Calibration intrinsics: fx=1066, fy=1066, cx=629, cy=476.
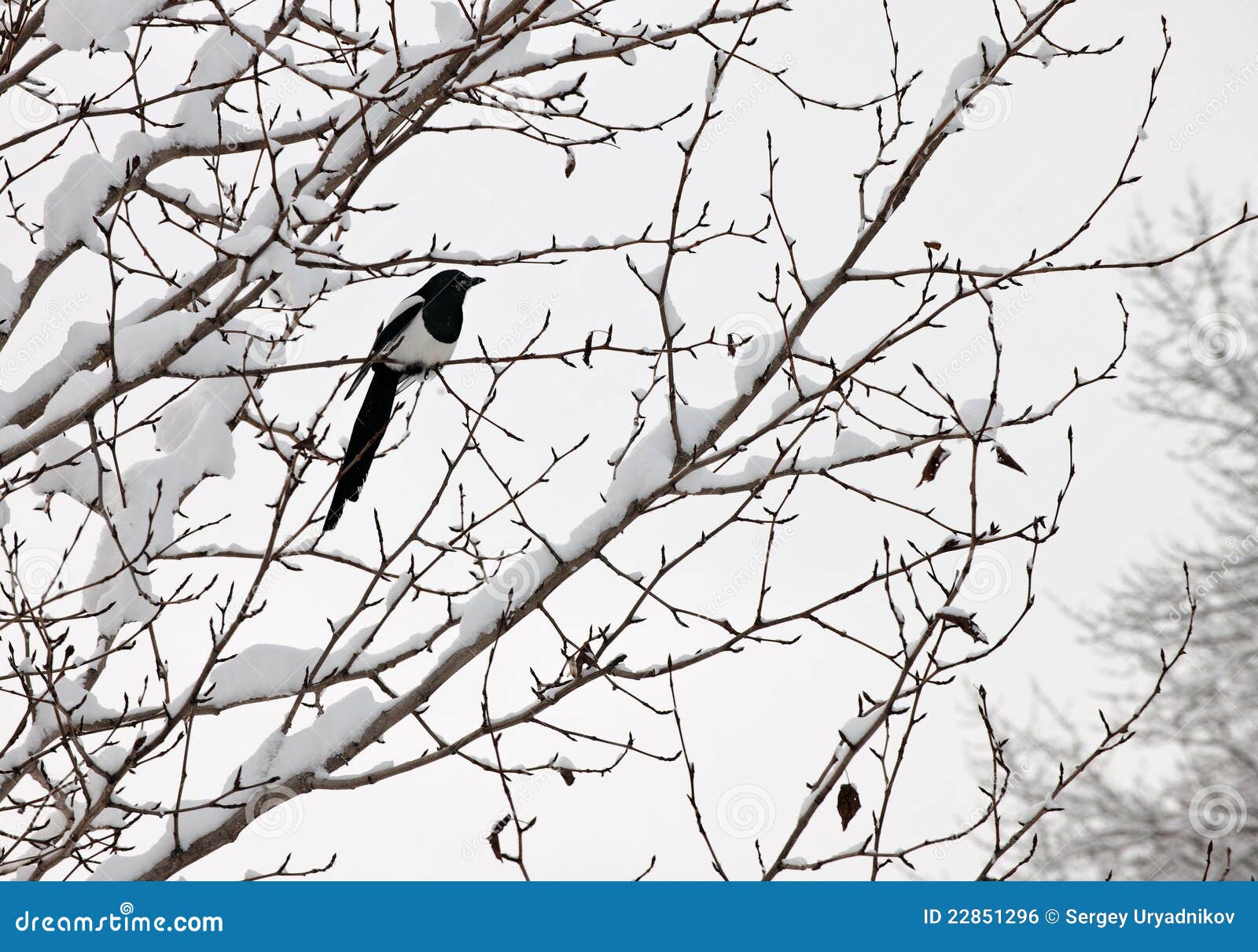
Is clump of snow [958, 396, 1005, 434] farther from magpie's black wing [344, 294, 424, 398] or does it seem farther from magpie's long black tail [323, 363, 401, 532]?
magpie's black wing [344, 294, 424, 398]

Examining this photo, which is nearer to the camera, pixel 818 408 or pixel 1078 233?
pixel 1078 233

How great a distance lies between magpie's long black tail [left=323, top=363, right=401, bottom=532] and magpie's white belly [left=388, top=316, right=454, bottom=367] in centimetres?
8

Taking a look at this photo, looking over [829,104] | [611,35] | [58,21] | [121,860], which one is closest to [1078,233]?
[829,104]

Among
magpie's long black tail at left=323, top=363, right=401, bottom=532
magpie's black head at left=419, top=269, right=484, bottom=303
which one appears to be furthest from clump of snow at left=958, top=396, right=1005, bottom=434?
magpie's black head at left=419, top=269, right=484, bottom=303

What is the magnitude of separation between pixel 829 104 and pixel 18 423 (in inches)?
98.4

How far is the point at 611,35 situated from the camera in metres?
3.05

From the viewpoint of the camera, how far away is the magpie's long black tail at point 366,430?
3395 mm

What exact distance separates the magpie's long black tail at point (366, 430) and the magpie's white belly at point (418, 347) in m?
0.08

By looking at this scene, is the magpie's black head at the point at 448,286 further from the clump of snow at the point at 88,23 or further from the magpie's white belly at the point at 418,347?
the clump of snow at the point at 88,23

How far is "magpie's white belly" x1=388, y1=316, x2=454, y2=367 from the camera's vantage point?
13.0 feet

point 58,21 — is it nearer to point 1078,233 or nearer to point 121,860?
point 121,860

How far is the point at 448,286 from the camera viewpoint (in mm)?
4262

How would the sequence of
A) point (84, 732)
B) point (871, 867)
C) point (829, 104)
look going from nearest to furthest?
1. point (871, 867)
2. point (84, 732)
3. point (829, 104)

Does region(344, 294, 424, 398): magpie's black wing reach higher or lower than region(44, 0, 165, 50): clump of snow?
higher
